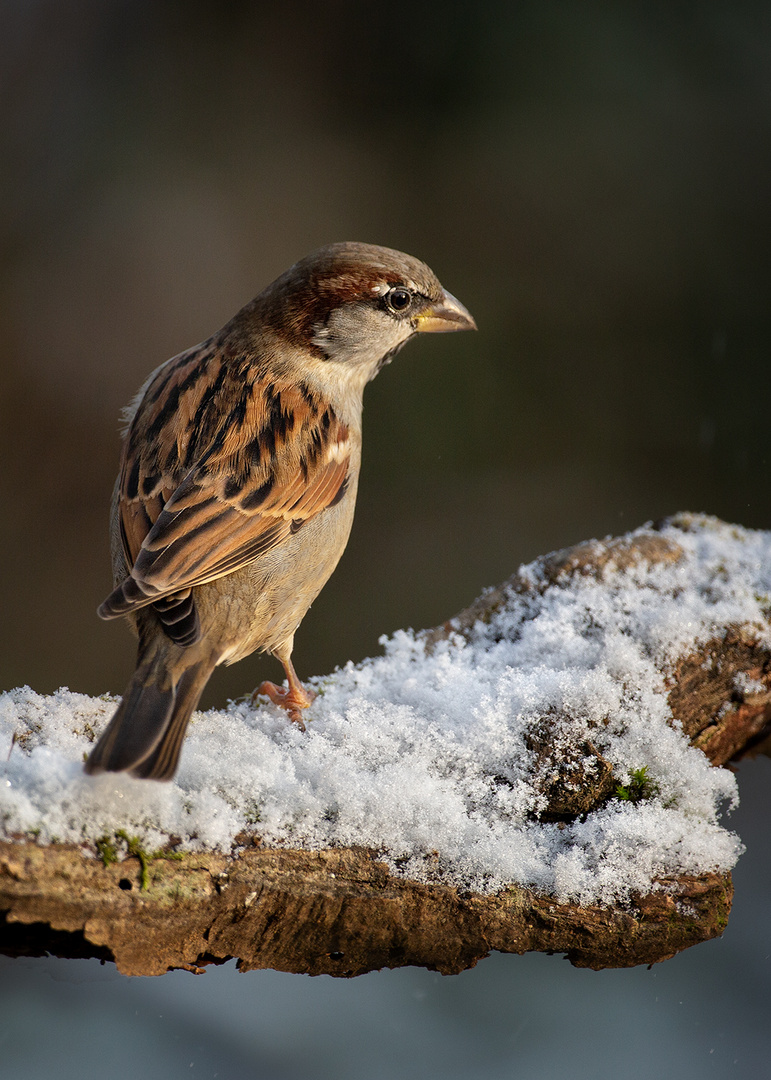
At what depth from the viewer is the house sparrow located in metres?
2.32

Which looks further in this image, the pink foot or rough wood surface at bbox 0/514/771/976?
the pink foot

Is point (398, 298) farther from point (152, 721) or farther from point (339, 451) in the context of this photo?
point (152, 721)

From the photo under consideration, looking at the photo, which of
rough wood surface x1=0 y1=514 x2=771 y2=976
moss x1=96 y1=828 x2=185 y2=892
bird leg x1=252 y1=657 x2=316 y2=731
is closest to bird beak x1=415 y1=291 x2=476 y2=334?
bird leg x1=252 y1=657 x2=316 y2=731

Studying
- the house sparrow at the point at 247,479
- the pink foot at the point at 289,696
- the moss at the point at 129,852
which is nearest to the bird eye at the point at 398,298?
the house sparrow at the point at 247,479

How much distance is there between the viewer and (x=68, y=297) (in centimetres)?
612

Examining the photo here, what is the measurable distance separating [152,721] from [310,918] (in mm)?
580

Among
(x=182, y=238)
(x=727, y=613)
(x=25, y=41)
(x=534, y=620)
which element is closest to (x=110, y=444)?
(x=182, y=238)

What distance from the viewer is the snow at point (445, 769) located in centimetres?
203

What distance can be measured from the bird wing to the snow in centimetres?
45

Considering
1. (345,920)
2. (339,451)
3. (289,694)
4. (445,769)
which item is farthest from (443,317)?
(345,920)

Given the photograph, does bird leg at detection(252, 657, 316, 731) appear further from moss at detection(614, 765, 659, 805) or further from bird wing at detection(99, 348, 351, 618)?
moss at detection(614, 765, 659, 805)

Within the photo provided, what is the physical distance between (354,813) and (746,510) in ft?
13.9

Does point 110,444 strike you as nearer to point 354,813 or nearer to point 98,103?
point 98,103

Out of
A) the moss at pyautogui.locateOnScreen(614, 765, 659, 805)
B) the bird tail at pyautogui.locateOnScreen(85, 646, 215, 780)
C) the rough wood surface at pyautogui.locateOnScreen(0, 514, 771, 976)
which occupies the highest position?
the moss at pyautogui.locateOnScreen(614, 765, 659, 805)
